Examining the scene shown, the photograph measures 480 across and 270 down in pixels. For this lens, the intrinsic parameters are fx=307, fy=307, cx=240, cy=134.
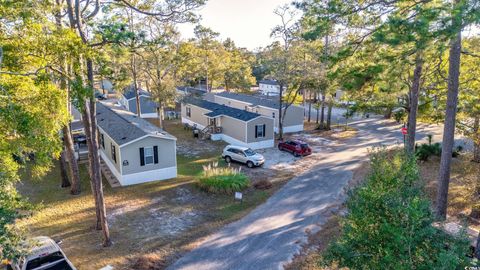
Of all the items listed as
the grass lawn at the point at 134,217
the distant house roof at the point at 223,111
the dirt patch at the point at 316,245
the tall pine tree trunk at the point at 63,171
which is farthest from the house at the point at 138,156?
the dirt patch at the point at 316,245

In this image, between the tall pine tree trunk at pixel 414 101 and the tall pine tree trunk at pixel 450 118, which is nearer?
the tall pine tree trunk at pixel 450 118

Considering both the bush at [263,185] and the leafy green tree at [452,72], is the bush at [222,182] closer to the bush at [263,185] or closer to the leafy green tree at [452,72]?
the bush at [263,185]

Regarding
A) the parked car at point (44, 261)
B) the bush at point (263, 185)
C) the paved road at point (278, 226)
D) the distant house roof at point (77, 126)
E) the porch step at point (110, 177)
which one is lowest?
the paved road at point (278, 226)

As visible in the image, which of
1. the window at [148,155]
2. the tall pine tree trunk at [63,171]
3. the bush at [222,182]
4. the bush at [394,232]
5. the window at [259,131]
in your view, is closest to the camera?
the bush at [394,232]

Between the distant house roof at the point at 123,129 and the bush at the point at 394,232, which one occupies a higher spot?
the bush at the point at 394,232

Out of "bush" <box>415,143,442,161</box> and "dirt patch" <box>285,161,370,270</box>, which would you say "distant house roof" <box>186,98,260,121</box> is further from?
"dirt patch" <box>285,161,370,270</box>

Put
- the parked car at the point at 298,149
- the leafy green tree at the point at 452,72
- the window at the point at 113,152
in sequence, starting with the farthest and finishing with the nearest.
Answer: the parked car at the point at 298,149 → the window at the point at 113,152 → the leafy green tree at the point at 452,72

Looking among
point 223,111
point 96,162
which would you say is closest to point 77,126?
point 223,111
